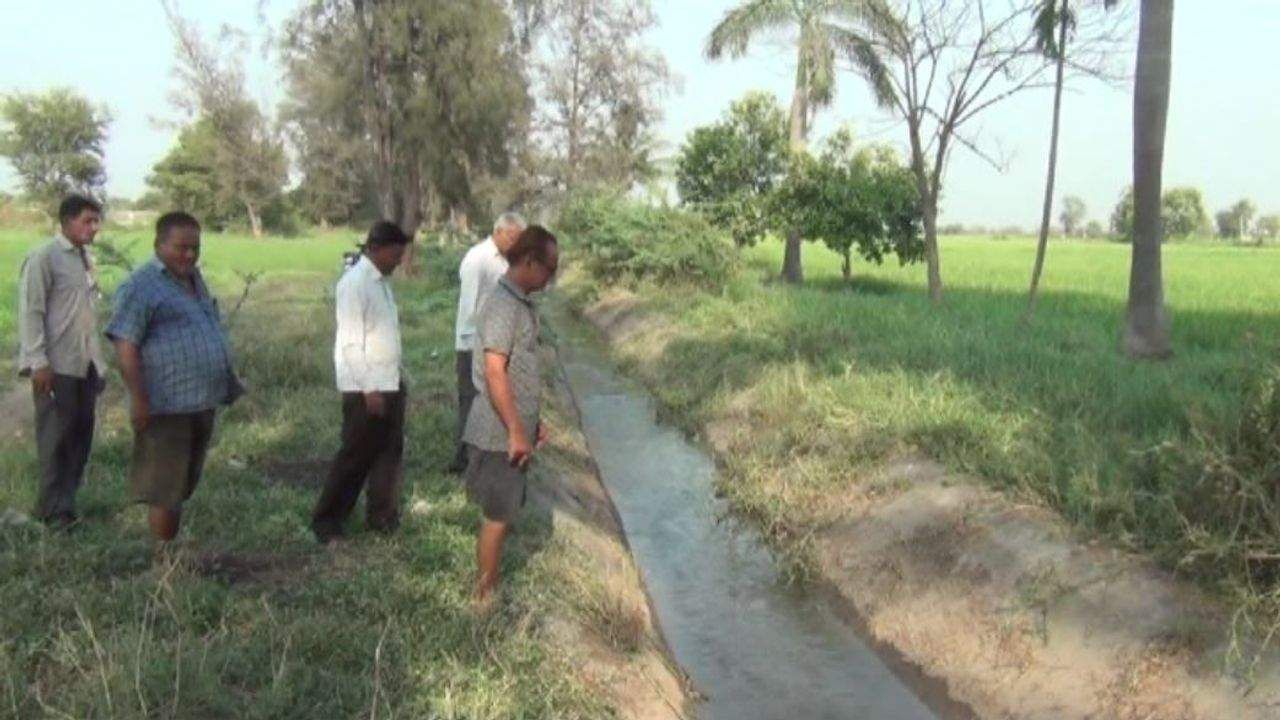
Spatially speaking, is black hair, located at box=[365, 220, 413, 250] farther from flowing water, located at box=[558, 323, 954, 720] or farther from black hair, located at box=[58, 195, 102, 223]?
flowing water, located at box=[558, 323, 954, 720]

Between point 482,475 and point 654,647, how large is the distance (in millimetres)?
1227

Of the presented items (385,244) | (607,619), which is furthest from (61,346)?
(607,619)

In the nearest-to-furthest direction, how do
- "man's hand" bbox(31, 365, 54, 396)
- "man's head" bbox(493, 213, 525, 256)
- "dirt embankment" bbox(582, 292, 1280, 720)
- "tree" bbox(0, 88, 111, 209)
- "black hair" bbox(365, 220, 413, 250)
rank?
"dirt embankment" bbox(582, 292, 1280, 720) < "black hair" bbox(365, 220, 413, 250) < "man's hand" bbox(31, 365, 54, 396) < "man's head" bbox(493, 213, 525, 256) < "tree" bbox(0, 88, 111, 209)

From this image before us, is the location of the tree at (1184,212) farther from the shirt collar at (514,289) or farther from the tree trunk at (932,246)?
the shirt collar at (514,289)

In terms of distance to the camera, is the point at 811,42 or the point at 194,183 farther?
the point at 194,183

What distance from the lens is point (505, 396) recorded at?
4398 millimetres

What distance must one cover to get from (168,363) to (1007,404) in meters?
5.43

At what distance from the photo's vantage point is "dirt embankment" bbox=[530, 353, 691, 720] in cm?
437

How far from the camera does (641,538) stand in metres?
7.31

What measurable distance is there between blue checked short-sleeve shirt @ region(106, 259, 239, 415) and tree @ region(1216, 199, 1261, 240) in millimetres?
100007

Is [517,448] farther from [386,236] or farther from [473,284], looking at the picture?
[473,284]

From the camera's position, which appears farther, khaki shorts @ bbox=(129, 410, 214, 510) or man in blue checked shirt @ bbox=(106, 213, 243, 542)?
khaki shorts @ bbox=(129, 410, 214, 510)

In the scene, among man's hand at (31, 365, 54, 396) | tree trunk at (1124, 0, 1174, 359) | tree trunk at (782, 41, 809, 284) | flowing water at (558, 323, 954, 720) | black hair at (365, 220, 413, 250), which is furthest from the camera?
tree trunk at (782, 41, 809, 284)

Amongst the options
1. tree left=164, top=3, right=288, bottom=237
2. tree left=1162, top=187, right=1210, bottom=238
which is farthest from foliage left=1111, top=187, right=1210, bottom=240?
tree left=164, top=3, right=288, bottom=237
